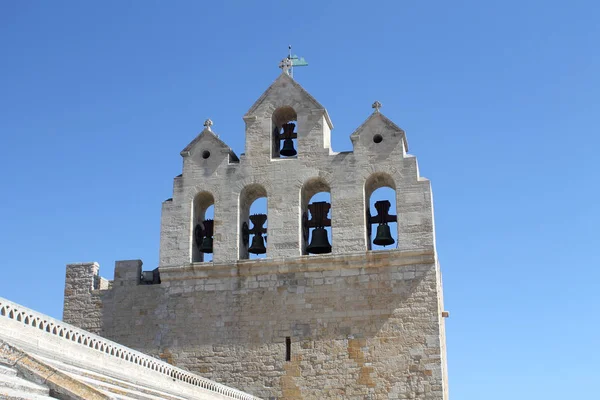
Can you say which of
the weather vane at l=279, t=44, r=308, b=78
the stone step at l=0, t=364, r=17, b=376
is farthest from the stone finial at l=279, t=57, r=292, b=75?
the stone step at l=0, t=364, r=17, b=376

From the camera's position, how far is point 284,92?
66.3ft

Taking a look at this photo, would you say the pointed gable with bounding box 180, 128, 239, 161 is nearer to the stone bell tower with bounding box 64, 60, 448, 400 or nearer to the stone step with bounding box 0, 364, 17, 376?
the stone bell tower with bounding box 64, 60, 448, 400

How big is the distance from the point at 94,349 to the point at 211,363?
23.5 ft

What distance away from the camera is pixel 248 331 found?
1808 cm

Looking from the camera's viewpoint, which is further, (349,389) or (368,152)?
(368,152)

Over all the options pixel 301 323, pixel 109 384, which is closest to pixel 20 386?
pixel 109 384

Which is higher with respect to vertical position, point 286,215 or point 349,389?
point 286,215

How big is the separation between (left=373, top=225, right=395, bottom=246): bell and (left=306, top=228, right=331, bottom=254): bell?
114 centimetres

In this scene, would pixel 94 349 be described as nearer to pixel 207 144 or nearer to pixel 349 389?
pixel 349 389

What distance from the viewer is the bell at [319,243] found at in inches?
747

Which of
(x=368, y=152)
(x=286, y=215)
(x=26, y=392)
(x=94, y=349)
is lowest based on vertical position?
(x=26, y=392)

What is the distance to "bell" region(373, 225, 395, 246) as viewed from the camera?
18.8m

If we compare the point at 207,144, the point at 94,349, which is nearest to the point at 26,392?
the point at 94,349

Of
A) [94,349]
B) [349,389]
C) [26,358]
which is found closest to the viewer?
[26,358]
